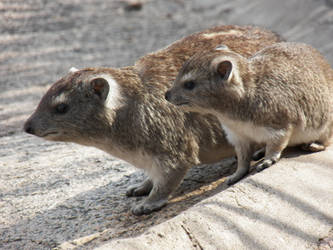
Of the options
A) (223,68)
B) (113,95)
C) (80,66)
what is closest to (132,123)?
(113,95)

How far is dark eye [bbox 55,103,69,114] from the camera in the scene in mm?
5195

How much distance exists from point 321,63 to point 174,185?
6.52ft

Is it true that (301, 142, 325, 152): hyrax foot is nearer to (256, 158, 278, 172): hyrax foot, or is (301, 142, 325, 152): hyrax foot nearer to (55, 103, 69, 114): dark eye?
(256, 158, 278, 172): hyrax foot

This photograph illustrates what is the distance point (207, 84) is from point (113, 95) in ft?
3.12

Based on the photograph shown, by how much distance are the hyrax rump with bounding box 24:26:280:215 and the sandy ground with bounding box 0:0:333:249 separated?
1.23ft

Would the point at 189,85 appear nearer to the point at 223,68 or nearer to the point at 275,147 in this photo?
the point at 223,68

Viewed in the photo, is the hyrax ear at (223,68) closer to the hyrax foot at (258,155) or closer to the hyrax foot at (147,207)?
the hyrax foot at (258,155)

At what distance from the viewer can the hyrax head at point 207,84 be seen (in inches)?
199

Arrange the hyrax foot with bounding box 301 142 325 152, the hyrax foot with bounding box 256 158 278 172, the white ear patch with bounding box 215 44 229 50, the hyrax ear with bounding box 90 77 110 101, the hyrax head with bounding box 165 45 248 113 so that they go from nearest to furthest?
1. the hyrax foot with bounding box 256 158 278 172
2. the hyrax head with bounding box 165 45 248 113
3. the hyrax ear with bounding box 90 77 110 101
4. the hyrax foot with bounding box 301 142 325 152
5. the white ear patch with bounding box 215 44 229 50

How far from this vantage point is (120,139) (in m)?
5.22

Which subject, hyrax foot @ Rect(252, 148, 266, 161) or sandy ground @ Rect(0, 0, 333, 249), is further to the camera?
hyrax foot @ Rect(252, 148, 266, 161)

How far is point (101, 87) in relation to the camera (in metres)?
5.20

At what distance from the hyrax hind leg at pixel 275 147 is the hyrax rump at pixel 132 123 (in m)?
0.71

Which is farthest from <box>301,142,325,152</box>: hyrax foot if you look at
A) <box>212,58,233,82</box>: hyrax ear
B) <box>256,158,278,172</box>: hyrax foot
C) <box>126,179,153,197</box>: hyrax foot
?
<box>126,179,153,197</box>: hyrax foot
